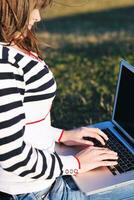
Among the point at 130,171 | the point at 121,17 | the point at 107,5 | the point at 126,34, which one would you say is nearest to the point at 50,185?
the point at 130,171

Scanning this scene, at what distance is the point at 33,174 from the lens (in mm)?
3145

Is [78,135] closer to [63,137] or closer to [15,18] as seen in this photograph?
[63,137]

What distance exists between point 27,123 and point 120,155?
92cm

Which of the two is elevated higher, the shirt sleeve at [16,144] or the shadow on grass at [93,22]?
the shirt sleeve at [16,144]

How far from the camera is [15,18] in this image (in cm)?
304

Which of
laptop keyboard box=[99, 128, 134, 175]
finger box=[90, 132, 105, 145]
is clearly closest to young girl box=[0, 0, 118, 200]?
laptop keyboard box=[99, 128, 134, 175]

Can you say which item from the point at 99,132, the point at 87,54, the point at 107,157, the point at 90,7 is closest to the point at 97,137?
the point at 99,132

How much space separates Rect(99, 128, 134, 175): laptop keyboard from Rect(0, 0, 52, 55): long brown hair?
3.51 ft

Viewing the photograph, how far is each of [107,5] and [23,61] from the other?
15.6 metres

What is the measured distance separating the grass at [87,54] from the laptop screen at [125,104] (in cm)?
68

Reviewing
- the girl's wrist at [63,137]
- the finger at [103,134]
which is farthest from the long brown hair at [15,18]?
the finger at [103,134]

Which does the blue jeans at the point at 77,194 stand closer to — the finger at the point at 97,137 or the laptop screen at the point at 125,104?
the finger at the point at 97,137

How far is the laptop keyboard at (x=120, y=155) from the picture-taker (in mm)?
3611

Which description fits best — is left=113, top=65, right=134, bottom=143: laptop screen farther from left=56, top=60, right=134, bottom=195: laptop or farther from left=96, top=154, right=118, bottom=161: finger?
left=96, top=154, right=118, bottom=161: finger
